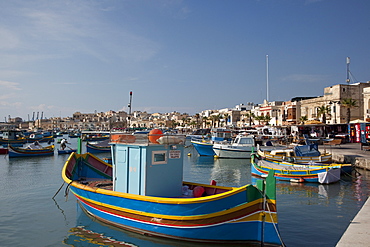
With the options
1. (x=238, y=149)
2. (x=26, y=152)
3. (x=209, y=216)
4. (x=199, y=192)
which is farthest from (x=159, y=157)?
(x=26, y=152)

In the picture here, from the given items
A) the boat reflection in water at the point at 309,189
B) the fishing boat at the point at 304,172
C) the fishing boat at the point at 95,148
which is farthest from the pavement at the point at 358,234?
the fishing boat at the point at 95,148

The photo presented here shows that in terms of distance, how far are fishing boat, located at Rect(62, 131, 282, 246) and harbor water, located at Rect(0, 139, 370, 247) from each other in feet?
2.07

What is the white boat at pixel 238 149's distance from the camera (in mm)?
34312

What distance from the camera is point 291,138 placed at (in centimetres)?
4197

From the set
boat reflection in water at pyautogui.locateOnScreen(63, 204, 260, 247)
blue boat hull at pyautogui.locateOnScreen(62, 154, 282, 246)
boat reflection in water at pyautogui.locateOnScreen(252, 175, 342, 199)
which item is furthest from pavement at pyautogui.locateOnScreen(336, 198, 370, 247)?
boat reflection in water at pyautogui.locateOnScreen(252, 175, 342, 199)

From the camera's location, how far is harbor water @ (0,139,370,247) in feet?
31.3

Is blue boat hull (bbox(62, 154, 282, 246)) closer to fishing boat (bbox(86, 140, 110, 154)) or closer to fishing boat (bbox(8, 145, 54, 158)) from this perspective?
fishing boat (bbox(8, 145, 54, 158))

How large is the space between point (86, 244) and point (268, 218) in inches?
229

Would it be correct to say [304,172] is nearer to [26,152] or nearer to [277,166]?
[277,166]

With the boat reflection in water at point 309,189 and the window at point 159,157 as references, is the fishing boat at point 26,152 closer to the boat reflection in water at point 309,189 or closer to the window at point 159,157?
the boat reflection in water at point 309,189

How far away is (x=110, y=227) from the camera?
407 inches

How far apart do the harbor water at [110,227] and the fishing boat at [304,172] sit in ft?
1.46

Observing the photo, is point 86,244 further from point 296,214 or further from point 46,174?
point 46,174

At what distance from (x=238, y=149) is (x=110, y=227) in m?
25.7
